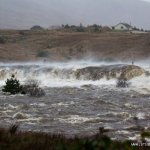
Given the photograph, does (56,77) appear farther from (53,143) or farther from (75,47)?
(53,143)

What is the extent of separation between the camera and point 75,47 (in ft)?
203

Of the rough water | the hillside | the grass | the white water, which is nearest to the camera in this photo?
the grass

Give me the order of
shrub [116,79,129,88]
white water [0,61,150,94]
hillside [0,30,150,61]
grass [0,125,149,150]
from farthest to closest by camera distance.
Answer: hillside [0,30,150,61] < white water [0,61,150,94] < shrub [116,79,129,88] < grass [0,125,149,150]

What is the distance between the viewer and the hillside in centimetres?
5506

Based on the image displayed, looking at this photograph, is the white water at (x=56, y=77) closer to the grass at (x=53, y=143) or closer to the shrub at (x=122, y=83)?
the shrub at (x=122, y=83)

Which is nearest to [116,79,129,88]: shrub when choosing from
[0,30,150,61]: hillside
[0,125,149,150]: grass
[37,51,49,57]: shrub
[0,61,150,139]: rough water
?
[0,61,150,139]: rough water

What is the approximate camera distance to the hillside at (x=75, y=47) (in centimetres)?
5506

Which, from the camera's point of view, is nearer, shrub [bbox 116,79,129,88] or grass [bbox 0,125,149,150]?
grass [bbox 0,125,149,150]

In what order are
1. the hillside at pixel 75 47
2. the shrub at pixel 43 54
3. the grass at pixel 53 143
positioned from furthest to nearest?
the shrub at pixel 43 54
the hillside at pixel 75 47
the grass at pixel 53 143

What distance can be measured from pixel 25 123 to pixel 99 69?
19281mm

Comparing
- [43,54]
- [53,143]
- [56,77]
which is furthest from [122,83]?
[43,54]

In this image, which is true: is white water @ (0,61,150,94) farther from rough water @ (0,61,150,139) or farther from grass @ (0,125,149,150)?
grass @ (0,125,149,150)

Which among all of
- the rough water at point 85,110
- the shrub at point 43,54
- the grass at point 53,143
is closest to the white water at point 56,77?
the rough water at point 85,110

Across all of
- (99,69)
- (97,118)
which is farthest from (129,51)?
(97,118)
